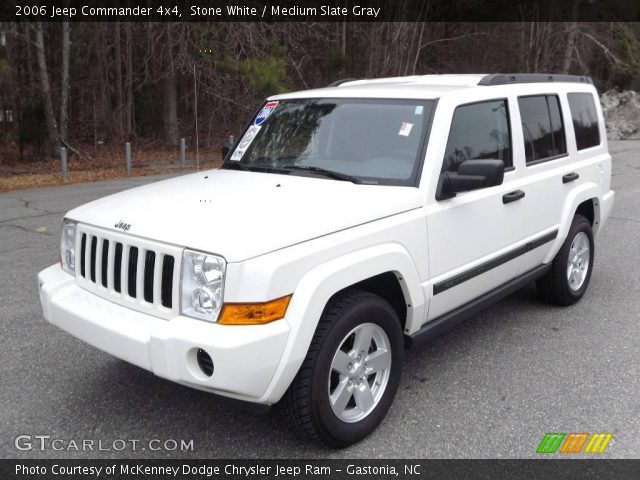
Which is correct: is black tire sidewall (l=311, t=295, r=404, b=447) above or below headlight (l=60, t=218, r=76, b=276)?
below

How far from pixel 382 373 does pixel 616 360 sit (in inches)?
73.8

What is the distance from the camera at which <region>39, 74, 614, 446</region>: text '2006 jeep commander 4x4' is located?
275 cm

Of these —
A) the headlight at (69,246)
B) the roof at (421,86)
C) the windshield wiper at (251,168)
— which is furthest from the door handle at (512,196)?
the headlight at (69,246)

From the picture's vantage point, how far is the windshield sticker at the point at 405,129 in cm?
376

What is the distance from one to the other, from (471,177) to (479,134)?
0.70 metres

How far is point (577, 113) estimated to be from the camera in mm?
5262

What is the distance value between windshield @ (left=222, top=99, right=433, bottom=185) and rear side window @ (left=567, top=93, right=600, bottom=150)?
6.68 ft

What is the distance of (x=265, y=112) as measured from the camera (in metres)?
4.68

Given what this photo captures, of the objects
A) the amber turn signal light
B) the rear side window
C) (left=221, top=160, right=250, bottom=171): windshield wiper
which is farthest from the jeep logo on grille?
the rear side window

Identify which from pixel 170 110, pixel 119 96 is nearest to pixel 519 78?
pixel 170 110

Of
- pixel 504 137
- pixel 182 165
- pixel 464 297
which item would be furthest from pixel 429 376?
pixel 182 165

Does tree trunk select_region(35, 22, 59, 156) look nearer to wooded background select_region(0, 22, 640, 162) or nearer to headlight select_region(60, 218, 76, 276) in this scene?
wooded background select_region(0, 22, 640, 162)

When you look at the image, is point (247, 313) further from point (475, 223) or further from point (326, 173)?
point (475, 223)

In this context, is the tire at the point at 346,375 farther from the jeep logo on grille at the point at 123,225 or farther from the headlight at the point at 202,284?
the jeep logo on grille at the point at 123,225
